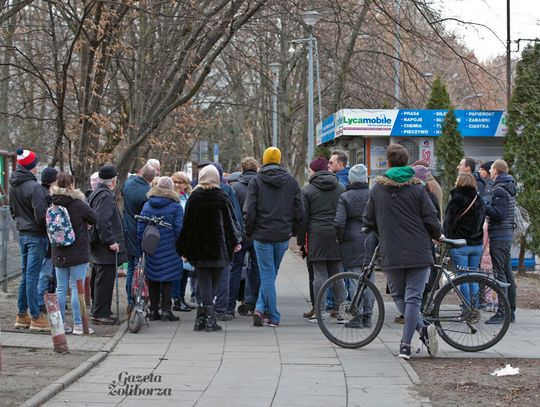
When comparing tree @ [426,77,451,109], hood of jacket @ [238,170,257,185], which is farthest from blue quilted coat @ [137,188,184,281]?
tree @ [426,77,451,109]

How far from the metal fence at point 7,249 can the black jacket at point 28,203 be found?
12.4 feet

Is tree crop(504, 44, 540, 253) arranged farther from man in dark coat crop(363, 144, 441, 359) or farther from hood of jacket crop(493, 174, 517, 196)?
man in dark coat crop(363, 144, 441, 359)

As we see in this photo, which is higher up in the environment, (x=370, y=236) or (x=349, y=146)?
(x=349, y=146)

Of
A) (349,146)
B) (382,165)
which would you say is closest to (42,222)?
(382,165)

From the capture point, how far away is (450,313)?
30.3ft

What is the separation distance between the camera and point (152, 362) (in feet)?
28.9

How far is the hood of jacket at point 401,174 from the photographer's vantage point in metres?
8.88

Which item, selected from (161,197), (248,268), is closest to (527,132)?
(248,268)

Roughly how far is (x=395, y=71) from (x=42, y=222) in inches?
244

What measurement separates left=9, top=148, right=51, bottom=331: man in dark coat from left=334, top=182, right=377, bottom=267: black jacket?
10.5ft

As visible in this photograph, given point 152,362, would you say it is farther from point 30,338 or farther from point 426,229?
point 426,229

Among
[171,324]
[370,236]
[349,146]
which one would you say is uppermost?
[349,146]

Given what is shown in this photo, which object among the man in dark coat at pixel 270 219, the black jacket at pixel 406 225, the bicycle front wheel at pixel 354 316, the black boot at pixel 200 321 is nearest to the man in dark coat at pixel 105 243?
the black boot at pixel 200 321

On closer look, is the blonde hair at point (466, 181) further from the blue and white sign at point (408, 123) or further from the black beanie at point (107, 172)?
the blue and white sign at point (408, 123)
